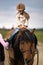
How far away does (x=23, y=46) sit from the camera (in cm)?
382

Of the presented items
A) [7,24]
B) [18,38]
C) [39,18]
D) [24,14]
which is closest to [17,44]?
[18,38]

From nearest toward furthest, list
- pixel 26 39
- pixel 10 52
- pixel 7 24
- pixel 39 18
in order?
pixel 26 39
pixel 10 52
pixel 7 24
pixel 39 18

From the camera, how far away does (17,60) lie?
4.05 m

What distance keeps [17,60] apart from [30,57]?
24cm

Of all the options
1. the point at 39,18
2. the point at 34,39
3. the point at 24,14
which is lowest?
the point at 39,18

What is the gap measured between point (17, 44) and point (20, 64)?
1.02ft

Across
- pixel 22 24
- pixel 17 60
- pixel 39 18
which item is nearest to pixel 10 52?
pixel 17 60

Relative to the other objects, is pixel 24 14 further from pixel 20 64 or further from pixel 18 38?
pixel 20 64

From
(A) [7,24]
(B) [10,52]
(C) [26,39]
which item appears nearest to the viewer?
(C) [26,39]

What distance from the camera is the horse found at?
3.82 meters

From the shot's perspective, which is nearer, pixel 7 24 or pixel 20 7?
pixel 20 7

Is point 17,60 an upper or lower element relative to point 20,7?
lower

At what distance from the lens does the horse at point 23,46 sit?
3824mm

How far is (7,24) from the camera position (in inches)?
244
